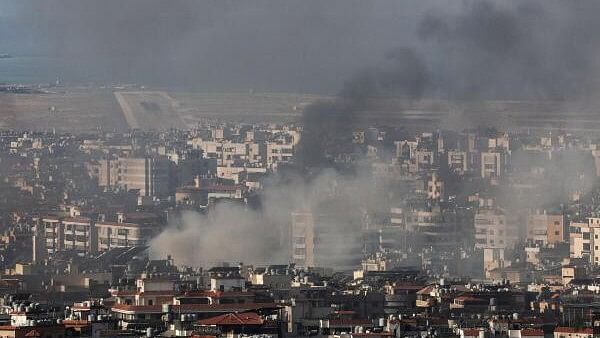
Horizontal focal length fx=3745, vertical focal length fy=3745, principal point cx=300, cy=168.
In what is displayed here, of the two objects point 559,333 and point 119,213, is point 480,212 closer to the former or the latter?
point 119,213

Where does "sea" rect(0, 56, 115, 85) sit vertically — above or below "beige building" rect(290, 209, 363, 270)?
above

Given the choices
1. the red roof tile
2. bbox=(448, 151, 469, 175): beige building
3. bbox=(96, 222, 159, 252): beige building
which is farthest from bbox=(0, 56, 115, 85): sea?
the red roof tile

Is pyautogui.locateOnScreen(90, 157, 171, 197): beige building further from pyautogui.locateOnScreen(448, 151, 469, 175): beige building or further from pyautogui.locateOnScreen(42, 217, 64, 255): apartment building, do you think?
pyautogui.locateOnScreen(42, 217, 64, 255): apartment building

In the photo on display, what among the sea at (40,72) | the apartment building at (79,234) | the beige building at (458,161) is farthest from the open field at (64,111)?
the apartment building at (79,234)

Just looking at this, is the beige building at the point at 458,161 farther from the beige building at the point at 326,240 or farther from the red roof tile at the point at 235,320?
the red roof tile at the point at 235,320

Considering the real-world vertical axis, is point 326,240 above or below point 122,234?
below

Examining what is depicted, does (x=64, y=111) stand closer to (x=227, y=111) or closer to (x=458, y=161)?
(x=227, y=111)

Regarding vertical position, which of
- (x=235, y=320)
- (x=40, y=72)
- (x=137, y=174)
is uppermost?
(x=40, y=72)

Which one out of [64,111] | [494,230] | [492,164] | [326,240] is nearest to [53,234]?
[326,240]

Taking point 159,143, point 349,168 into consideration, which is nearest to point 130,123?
point 159,143

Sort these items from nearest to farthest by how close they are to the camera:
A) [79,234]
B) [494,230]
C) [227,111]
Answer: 1. [79,234]
2. [494,230]
3. [227,111]

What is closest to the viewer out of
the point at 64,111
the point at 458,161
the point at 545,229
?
the point at 545,229
